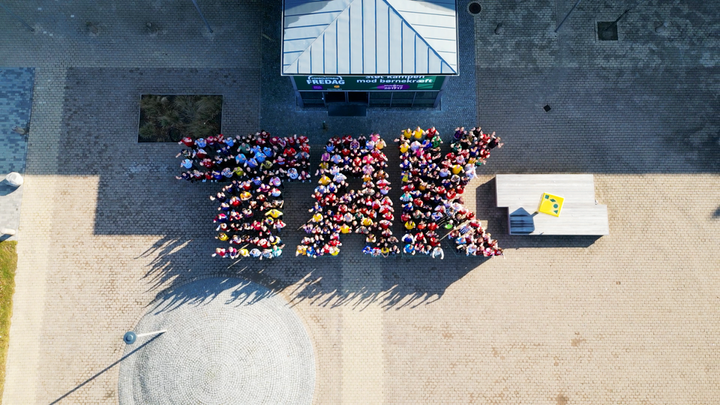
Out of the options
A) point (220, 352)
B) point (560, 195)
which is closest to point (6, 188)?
point (220, 352)

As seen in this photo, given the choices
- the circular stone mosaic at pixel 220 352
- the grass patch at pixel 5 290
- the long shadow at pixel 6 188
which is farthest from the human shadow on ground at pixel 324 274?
the long shadow at pixel 6 188

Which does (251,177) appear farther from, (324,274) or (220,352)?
(220,352)

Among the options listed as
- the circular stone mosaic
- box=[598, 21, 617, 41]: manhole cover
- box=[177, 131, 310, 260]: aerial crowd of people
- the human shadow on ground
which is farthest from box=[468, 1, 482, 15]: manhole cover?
the circular stone mosaic

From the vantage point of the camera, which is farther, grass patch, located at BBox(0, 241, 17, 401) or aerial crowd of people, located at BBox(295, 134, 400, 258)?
grass patch, located at BBox(0, 241, 17, 401)

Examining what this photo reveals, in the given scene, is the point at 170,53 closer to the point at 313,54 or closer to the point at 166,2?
the point at 166,2

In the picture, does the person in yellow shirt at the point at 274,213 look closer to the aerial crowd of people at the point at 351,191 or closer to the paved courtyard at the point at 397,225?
the aerial crowd of people at the point at 351,191

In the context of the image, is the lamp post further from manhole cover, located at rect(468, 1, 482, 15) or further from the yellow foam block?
manhole cover, located at rect(468, 1, 482, 15)
